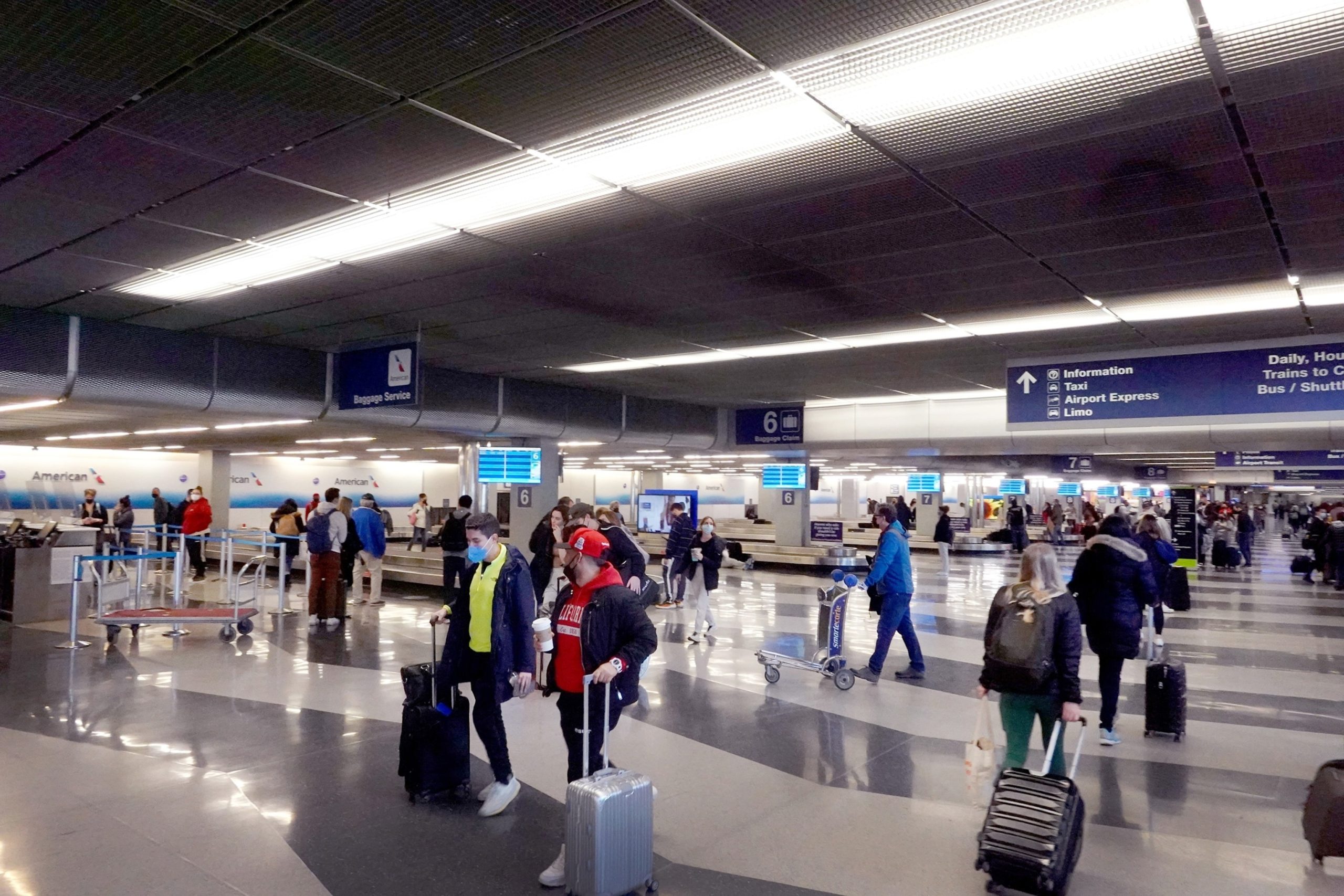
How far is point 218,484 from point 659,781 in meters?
28.0

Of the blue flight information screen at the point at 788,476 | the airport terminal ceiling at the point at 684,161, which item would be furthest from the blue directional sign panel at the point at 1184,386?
the blue flight information screen at the point at 788,476

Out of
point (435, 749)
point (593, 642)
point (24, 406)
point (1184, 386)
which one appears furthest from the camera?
point (24, 406)

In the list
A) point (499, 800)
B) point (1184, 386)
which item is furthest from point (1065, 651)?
point (1184, 386)

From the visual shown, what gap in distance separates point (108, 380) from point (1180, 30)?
1024 cm

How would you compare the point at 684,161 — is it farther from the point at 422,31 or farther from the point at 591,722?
the point at 591,722

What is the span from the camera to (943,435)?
16.2 metres

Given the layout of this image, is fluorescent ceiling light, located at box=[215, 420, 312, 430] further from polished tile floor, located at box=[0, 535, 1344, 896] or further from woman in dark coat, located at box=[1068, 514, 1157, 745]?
woman in dark coat, located at box=[1068, 514, 1157, 745]

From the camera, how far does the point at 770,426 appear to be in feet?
57.3

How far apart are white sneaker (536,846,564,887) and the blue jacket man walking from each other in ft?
17.4

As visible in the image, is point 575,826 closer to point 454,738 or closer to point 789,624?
point 454,738

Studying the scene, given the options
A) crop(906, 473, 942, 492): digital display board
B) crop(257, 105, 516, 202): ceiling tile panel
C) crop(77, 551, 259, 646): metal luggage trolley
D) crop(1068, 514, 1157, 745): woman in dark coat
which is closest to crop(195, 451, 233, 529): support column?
crop(77, 551, 259, 646): metal luggage trolley

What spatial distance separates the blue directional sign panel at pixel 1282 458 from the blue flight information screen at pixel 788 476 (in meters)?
13.0

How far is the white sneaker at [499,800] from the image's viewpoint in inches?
202

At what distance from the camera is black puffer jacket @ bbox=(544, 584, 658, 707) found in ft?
14.6
